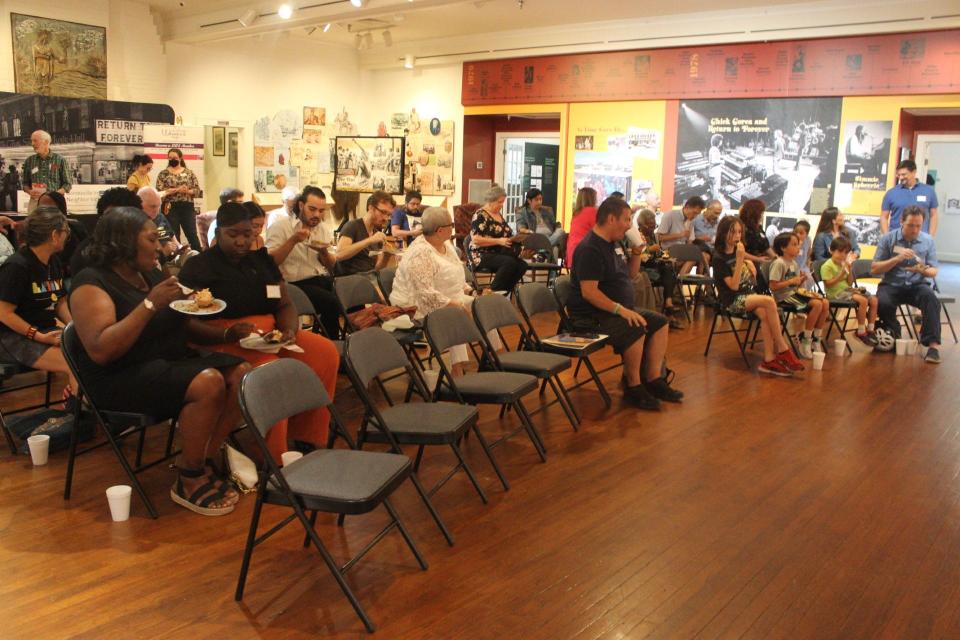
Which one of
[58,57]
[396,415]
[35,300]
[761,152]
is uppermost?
[58,57]

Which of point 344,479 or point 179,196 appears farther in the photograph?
point 179,196

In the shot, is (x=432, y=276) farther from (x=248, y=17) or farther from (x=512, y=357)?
(x=248, y=17)

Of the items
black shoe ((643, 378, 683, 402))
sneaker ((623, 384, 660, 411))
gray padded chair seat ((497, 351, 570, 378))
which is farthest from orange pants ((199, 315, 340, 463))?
black shoe ((643, 378, 683, 402))

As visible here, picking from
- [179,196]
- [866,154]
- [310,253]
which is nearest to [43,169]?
[179,196]

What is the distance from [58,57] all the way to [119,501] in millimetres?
9233

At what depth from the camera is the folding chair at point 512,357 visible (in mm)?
4734

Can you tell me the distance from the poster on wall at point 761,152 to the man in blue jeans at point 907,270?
8.10 ft

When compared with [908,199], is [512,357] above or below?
below

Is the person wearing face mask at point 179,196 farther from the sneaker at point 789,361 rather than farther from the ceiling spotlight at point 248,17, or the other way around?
the sneaker at point 789,361

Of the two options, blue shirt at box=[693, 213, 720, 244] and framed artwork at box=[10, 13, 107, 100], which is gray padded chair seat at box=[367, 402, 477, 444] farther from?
framed artwork at box=[10, 13, 107, 100]

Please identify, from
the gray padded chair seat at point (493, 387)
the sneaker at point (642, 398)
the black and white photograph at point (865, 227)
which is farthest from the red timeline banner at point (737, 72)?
the gray padded chair seat at point (493, 387)

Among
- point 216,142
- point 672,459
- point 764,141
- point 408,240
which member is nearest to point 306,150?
point 216,142

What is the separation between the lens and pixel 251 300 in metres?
4.29

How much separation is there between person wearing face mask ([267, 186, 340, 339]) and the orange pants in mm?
1353
